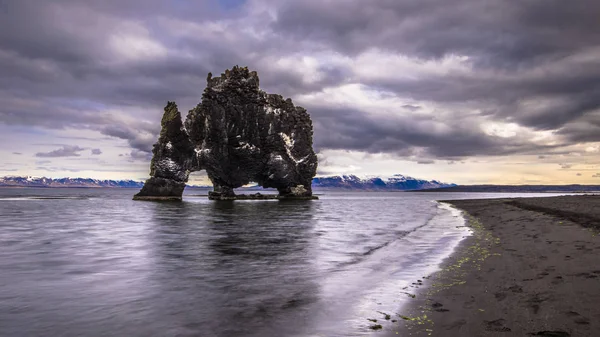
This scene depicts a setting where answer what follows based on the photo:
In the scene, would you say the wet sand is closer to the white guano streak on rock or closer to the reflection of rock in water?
the reflection of rock in water

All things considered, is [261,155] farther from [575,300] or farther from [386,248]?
[575,300]

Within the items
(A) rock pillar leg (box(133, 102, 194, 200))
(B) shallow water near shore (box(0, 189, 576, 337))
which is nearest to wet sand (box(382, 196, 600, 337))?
(B) shallow water near shore (box(0, 189, 576, 337))

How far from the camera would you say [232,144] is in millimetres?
104750

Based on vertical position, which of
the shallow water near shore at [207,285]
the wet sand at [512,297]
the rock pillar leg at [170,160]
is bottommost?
the shallow water near shore at [207,285]

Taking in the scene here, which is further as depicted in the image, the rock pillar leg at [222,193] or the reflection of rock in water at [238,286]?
the rock pillar leg at [222,193]

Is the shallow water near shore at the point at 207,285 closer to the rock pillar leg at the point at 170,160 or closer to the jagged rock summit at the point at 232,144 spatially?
the rock pillar leg at the point at 170,160

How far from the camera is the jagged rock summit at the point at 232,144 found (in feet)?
317

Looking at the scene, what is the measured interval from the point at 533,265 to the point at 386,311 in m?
6.70

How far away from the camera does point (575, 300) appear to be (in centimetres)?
761

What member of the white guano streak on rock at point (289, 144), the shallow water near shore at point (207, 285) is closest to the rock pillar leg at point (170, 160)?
the white guano streak on rock at point (289, 144)

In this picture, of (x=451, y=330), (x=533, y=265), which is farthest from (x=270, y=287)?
(x=533, y=265)

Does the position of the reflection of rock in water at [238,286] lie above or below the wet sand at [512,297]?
below

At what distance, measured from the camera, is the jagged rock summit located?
317 ft

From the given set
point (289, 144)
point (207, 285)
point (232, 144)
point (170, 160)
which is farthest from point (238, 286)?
point (289, 144)
